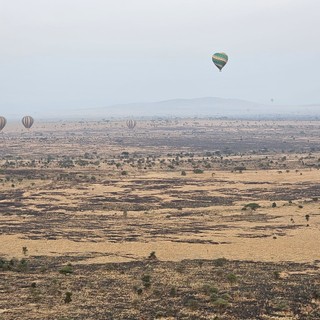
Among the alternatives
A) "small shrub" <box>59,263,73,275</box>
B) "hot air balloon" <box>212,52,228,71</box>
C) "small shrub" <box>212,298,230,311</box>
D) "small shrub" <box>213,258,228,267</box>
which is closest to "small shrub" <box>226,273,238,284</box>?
"small shrub" <box>213,258,228,267</box>

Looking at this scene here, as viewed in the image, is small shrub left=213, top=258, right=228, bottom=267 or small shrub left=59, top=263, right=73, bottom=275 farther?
small shrub left=213, top=258, right=228, bottom=267

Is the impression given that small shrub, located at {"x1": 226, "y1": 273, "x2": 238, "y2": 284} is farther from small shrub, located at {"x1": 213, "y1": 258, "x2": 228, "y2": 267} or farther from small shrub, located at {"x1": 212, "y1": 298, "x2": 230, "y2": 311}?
small shrub, located at {"x1": 212, "y1": 298, "x2": 230, "y2": 311}

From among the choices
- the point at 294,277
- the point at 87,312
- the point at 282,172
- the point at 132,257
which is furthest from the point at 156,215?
the point at 282,172

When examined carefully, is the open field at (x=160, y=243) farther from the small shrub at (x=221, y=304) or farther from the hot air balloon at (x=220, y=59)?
the hot air balloon at (x=220, y=59)

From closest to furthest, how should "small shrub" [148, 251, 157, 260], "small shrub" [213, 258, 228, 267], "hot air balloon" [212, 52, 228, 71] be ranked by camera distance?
"small shrub" [213, 258, 228, 267]
"small shrub" [148, 251, 157, 260]
"hot air balloon" [212, 52, 228, 71]

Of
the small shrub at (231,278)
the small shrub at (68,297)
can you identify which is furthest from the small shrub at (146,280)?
the small shrub at (231,278)

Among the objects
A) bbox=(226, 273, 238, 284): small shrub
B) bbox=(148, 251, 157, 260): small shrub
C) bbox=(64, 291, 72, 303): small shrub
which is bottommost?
bbox=(148, 251, 157, 260): small shrub

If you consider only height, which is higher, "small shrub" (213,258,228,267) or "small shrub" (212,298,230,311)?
"small shrub" (212,298,230,311)
